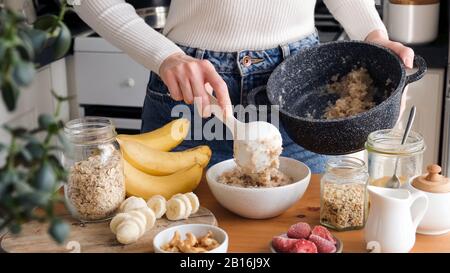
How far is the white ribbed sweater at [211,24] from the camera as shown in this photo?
1432mm

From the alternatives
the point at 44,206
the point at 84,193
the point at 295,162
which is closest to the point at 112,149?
the point at 84,193

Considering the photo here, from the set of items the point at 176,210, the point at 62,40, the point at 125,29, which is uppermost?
the point at 62,40

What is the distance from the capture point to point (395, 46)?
1374 mm

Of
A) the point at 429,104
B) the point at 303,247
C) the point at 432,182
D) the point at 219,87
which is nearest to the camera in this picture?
the point at 303,247

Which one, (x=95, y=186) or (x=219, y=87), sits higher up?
(x=219, y=87)

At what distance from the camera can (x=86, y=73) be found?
8.27 feet

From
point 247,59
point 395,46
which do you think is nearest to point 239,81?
point 247,59

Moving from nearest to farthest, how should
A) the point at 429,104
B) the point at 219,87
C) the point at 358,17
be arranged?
A: the point at 219,87
the point at 358,17
the point at 429,104

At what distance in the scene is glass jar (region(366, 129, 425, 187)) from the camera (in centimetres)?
114

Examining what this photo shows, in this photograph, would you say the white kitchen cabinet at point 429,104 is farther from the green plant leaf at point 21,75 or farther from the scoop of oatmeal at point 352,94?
the green plant leaf at point 21,75

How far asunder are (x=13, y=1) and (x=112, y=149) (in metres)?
1.56

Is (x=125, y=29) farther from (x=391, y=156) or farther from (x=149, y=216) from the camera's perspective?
(x=391, y=156)

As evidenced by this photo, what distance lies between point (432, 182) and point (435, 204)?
34mm

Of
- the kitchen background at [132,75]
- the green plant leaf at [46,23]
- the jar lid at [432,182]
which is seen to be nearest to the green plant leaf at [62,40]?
the green plant leaf at [46,23]
